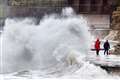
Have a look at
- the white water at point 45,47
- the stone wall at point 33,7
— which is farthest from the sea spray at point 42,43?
the stone wall at point 33,7

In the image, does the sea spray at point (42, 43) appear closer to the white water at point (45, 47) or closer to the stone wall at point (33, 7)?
the white water at point (45, 47)

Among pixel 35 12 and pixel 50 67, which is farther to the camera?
pixel 35 12

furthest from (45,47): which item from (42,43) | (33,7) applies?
(33,7)

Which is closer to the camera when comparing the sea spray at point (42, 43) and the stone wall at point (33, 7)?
the sea spray at point (42, 43)

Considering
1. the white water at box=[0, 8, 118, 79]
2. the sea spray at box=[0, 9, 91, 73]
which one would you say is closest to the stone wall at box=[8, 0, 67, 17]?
the white water at box=[0, 8, 118, 79]

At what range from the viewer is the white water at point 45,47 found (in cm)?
2194

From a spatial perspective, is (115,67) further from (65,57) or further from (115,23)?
(115,23)

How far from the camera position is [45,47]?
2444 centimetres

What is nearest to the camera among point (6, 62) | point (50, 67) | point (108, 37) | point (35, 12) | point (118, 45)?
point (50, 67)

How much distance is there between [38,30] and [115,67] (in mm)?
6531

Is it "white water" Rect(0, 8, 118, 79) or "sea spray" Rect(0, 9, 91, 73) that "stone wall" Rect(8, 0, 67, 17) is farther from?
"sea spray" Rect(0, 9, 91, 73)

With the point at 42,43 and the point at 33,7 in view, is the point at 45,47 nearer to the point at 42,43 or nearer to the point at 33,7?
the point at 42,43

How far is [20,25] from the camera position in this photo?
26.5 meters

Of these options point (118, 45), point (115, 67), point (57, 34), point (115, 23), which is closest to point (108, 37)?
point (115, 23)
